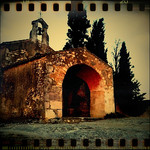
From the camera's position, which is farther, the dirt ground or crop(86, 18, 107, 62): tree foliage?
crop(86, 18, 107, 62): tree foliage

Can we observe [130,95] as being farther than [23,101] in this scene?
Yes

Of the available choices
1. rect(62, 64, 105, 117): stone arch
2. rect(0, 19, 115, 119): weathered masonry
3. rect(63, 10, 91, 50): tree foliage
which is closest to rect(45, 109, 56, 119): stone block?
rect(0, 19, 115, 119): weathered masonry

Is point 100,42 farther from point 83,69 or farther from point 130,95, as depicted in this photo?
point 83,69

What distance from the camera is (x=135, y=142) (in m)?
2.69

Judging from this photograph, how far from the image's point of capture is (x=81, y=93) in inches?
450

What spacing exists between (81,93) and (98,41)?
6753 mm

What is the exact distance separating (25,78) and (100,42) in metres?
10.0

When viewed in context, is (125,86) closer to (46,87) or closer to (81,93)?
(81,93)

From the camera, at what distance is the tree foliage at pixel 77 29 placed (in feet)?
54.8

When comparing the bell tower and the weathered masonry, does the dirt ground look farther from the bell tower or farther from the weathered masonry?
the bell tower

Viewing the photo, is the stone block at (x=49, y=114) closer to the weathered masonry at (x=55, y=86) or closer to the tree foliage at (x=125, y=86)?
the weathered masonry at (x=55, y=86)

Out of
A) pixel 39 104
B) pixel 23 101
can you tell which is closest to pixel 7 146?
pixel 39 104

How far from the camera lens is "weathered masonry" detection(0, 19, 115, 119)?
6.94 m

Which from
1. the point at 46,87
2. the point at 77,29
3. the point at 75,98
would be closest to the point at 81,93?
→ the point at 75,98
